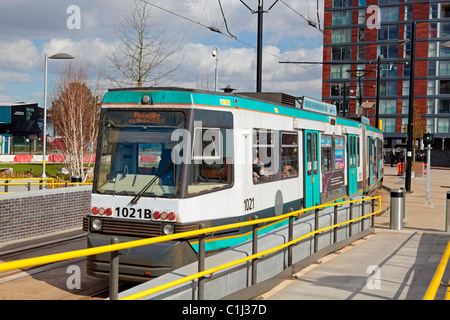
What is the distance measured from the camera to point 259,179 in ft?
32.8

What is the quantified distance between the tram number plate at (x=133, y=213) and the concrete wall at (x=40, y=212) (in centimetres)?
571

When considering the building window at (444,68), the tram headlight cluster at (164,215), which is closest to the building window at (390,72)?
the building window at (444,68)

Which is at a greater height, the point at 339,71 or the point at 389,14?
the point at 389,14

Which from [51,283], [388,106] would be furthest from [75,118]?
[388,106]

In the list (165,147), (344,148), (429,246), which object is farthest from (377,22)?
(165,147)

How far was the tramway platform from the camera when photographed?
7.93 meters

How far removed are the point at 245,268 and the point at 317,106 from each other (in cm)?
838

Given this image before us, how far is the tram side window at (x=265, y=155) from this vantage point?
9891 mm

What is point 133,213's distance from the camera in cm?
827

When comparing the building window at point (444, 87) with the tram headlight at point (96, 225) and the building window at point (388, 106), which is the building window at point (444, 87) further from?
the tram headlight at point (96, 225)

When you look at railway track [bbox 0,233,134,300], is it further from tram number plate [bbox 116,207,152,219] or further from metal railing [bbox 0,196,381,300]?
metal railing [bbox 0,196,381,300]

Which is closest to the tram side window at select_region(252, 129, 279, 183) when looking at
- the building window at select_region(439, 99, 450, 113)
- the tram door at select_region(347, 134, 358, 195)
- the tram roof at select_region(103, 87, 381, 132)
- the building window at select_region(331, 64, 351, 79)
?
the tram roof at select_region(103, 87, 381, 132)

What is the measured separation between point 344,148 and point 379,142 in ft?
40.2

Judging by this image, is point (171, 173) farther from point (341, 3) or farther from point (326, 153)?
point (341, 3)
